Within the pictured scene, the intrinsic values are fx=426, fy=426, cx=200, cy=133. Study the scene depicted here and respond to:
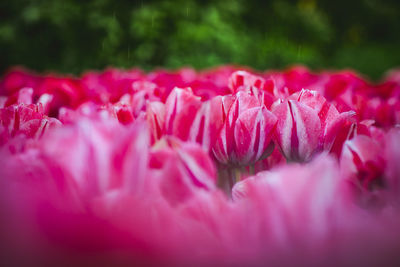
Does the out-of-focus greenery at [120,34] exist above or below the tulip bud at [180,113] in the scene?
above

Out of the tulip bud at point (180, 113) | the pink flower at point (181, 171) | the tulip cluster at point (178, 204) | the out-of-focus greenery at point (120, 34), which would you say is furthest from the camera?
the out-of-focus greenery at point (120, 34)

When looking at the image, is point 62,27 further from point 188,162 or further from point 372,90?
point 188,162

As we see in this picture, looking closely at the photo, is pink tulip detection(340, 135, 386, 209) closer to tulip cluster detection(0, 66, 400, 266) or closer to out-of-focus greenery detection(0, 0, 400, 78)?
tulip cluster detection(0, 66, 400, 266)

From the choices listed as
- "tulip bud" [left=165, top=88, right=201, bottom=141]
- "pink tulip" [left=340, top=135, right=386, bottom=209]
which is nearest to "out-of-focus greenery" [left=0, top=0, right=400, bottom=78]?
"tulip bud" [left=165, top=88, right=201, bottom=141]

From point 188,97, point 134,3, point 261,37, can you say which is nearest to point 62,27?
point 134,3

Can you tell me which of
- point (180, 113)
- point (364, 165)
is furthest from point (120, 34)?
point (364, 165)

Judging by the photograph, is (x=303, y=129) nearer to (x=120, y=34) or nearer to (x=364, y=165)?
(x=364, y=165)

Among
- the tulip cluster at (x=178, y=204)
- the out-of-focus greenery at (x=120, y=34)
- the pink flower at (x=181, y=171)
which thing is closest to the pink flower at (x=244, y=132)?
the tulip cluster at (x=178, y=204)

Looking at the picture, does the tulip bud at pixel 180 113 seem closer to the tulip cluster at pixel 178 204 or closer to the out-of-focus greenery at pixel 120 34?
the tulip cluster at pixel 178 204
